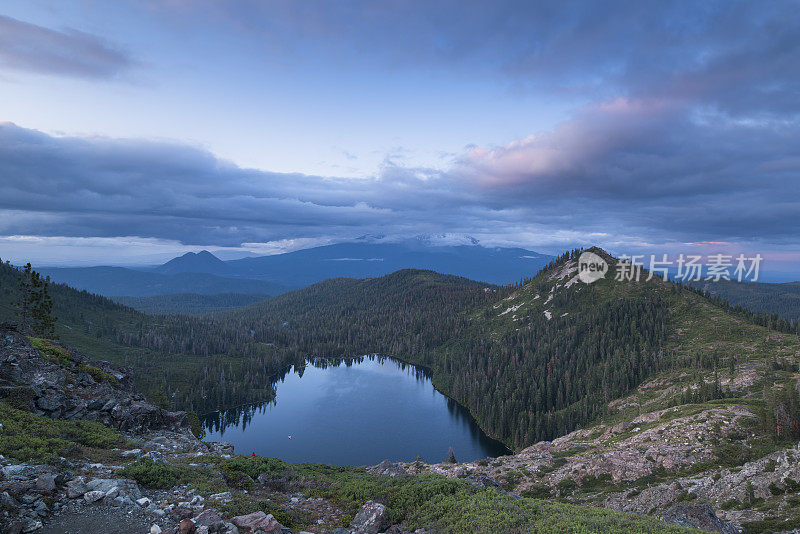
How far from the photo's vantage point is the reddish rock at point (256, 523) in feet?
69.1

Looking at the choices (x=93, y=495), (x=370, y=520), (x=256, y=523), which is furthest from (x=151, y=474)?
(x=370, y=520)

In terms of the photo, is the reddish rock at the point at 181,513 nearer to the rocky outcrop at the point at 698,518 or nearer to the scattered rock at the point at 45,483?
the scattered rock at the point at 45,483

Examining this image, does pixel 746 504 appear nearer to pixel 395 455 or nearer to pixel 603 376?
pixel 395 455

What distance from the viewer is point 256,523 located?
21.4 meters

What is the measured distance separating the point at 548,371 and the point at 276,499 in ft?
649

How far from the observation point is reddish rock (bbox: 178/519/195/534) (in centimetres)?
1947

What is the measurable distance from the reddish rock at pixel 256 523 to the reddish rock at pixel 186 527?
2395 mm

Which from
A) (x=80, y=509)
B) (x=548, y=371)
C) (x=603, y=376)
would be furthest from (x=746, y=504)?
(x=548, y=371)

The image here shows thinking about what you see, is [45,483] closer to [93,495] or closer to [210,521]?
[93,495]

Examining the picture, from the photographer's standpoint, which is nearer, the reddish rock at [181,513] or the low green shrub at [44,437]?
the reddish rock at [181,513]

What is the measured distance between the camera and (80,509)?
20.5 m

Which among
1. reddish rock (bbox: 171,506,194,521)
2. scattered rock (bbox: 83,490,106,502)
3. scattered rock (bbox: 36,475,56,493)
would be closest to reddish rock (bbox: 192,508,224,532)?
reddish rock (bbox: 171,506,194,521)

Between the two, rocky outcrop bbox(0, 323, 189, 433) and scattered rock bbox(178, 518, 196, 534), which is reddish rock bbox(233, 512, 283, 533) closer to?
scattered rock bbox(178, 518, 196, 534)

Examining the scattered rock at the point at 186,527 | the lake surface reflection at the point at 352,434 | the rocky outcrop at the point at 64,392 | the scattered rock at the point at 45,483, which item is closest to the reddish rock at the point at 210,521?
the scattered rock at the point at 186,527
